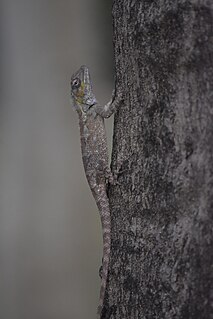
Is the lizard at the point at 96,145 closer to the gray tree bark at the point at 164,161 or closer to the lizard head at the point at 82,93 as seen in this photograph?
the lizard head at the point at 82,93

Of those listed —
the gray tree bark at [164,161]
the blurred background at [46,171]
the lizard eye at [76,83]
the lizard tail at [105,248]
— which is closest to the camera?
the gray tree bark at [164,161]

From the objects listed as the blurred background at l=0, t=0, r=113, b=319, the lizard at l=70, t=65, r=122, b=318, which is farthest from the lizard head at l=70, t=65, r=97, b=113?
the blurred background at l=0, t=0, r=113, b=319

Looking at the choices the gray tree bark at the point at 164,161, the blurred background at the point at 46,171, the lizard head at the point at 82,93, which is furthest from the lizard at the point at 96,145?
the blurred background at the point at 46,171

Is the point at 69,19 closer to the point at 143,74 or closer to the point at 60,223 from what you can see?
the point at 60,223

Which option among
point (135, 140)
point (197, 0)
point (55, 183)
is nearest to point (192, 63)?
point (197, 0)

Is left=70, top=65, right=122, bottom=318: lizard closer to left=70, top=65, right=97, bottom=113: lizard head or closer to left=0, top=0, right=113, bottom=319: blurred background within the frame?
left=70, top=65, right=97, bottom=113: lizard head

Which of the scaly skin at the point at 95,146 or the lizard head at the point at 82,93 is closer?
the scaly skin at the point at 95,146

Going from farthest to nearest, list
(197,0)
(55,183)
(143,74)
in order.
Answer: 1. (55,183)
2. (143,74)
3. (197,0)
